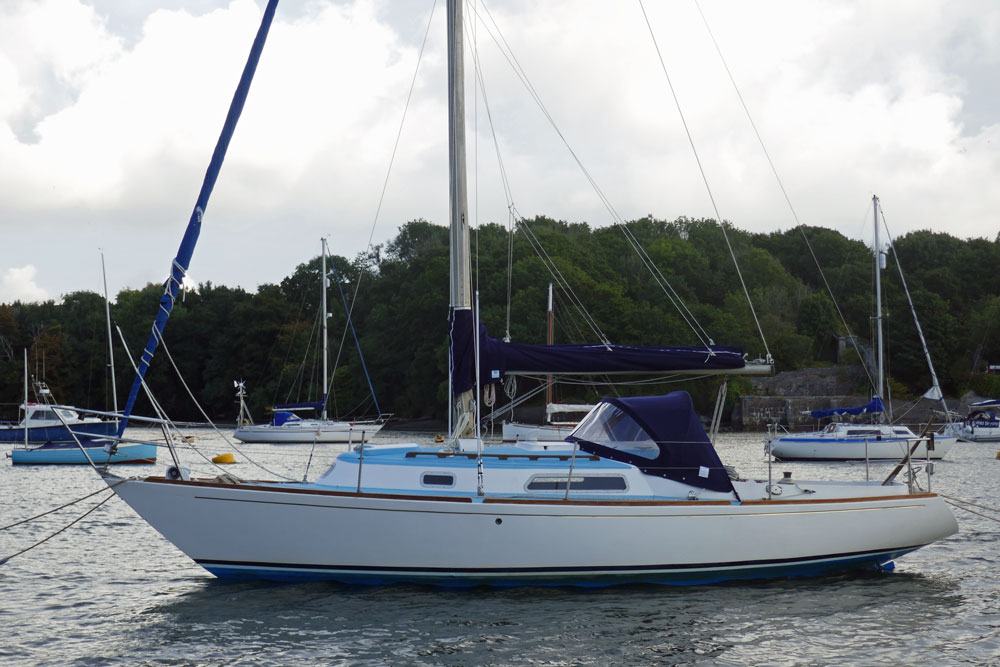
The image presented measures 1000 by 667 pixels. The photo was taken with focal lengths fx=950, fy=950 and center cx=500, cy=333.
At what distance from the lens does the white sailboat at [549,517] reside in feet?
37.0

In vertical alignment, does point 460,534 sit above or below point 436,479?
below

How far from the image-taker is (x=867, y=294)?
73.4 metres

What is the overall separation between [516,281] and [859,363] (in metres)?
24.3

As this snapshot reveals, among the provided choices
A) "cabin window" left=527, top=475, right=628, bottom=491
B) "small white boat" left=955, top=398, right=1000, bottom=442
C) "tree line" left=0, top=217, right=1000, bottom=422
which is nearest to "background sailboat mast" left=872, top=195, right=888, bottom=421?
"small white boat" left=955, top=398, right=1000, bottom=442

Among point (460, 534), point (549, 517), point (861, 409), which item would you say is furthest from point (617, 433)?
point (861, 409)

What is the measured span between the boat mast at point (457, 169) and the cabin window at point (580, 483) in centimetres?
321

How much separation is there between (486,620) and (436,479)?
201 cm

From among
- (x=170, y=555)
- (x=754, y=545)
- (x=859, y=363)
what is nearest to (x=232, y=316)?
(x=859, y=363)

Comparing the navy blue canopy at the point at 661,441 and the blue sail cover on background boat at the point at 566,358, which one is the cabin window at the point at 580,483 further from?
the blue sail cover on background boat at the point at 566,358

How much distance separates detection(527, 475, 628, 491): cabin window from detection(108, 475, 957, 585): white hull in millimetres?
463

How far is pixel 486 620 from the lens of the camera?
10641mm

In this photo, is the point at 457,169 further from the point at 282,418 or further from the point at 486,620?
the point at 282,418

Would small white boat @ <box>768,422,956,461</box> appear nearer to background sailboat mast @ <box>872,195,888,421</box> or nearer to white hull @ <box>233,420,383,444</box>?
background sailboat mast @ <box>872,195,888,421</box>

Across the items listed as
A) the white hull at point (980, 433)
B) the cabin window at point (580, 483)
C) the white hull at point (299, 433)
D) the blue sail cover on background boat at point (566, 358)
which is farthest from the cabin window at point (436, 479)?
the white hull at point (980, 433)
